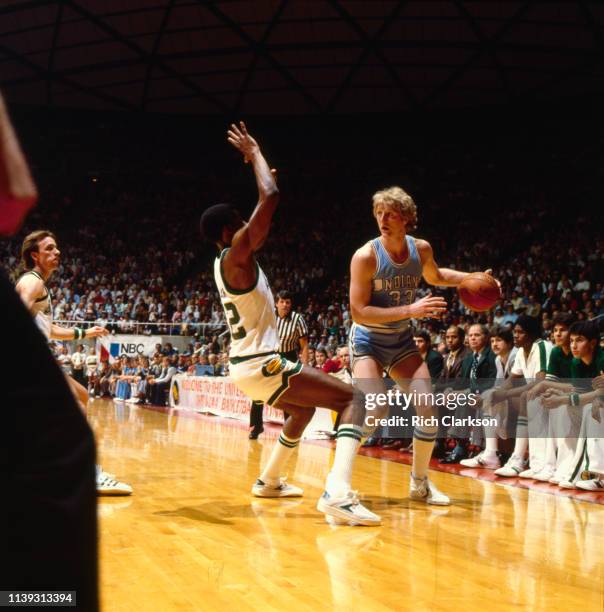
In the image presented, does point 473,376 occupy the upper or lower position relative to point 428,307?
lower

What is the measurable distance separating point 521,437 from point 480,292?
2314 millimetres

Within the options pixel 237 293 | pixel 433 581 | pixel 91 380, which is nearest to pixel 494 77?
pixel 91 380

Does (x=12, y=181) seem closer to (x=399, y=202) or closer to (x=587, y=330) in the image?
(x=399, y=202)

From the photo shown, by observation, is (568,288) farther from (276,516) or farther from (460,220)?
(276,516)

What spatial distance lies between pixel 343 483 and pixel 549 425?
2.78 m

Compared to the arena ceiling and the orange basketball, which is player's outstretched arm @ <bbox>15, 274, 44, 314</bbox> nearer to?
the orange basketball

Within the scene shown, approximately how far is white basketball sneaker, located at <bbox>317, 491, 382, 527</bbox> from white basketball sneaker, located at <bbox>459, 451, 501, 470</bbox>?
3264mm

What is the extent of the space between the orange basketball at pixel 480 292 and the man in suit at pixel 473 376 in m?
2.45

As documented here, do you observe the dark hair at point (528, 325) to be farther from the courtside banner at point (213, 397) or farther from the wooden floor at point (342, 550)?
the courtside banner at point (213, 397)

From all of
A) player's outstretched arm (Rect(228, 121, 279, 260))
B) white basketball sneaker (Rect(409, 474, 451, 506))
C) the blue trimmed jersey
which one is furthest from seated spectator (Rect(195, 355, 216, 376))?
player's outstretched arm (Rect(228, 121, 279, 260))

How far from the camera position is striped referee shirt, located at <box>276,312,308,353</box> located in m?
8.62

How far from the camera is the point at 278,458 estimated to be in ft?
16.4

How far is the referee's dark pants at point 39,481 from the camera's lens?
2.88 feet

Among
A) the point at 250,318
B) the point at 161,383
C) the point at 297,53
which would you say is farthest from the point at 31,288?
the point at 297,53
